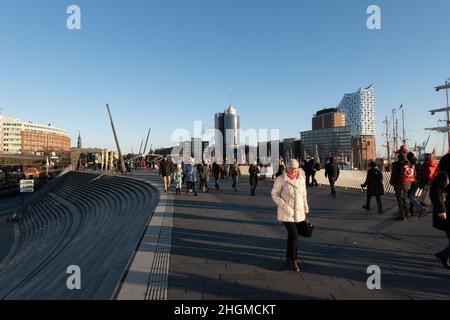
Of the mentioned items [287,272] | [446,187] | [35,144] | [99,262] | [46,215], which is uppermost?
[35,144]

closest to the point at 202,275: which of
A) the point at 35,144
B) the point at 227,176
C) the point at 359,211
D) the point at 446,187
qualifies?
the point at 446,187

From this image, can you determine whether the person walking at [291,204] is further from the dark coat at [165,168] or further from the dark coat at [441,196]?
the dark coat at [165,168]

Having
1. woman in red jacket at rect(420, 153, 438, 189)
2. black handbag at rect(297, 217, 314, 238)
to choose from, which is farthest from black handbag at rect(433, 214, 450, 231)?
woman in red jacket at rect(420, 153, 438, 189)

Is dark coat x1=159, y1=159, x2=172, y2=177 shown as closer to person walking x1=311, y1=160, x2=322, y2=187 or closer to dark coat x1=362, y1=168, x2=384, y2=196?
person walking x1=311, y1=160, x2=322, y2=187

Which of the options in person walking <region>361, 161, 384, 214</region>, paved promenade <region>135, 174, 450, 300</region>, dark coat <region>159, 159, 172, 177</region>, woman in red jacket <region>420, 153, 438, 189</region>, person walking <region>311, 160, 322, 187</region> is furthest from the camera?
person walking <region>311, 160, 322, 187</region>

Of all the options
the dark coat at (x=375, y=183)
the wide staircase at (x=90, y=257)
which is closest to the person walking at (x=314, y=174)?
A: the dark coat at (x=375, y=183)

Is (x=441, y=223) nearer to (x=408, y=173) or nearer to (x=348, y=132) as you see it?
(x=408, y=173)

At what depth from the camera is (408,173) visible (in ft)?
26.9

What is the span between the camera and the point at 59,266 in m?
7.97

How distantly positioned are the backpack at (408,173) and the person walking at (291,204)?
4.82 m

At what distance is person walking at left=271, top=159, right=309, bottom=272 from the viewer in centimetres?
457

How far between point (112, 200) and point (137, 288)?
49.5ft

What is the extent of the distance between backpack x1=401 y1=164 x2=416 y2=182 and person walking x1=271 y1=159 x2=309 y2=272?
15.8ft
